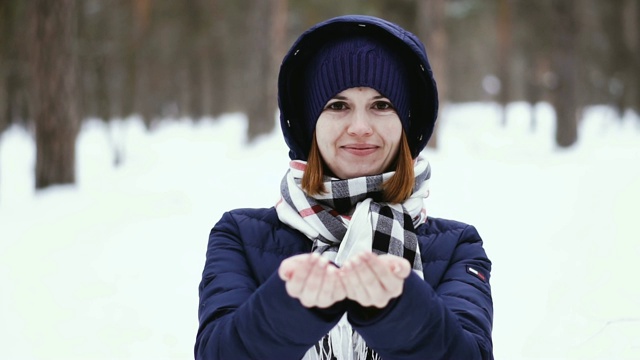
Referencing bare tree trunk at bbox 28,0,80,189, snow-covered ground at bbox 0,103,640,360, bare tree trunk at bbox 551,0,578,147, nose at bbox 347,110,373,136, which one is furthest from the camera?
bare tree trunk at bbox 551,0,578,147

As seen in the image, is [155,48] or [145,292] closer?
[145,292]

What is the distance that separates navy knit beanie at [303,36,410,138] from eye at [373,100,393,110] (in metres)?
0.02

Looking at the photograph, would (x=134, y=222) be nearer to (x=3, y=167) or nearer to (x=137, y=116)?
(x=3, y=167)

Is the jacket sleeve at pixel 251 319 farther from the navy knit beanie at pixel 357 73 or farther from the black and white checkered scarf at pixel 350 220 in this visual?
the navy knit beanie at pixel 357 73

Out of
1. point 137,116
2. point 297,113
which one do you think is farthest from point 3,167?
point 137,116

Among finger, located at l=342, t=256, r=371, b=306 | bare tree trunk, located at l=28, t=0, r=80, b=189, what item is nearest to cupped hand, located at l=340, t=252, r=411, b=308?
finger, located at l=342, t=256, r=371, b=306

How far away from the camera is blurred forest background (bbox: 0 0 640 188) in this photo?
7.37m

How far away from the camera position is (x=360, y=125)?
5.63ft

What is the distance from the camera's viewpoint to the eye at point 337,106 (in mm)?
1787

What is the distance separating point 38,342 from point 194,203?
321 cm

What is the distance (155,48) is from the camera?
78.3ft

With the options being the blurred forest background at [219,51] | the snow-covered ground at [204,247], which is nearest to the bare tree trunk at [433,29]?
the blurred forest background at [219,51]

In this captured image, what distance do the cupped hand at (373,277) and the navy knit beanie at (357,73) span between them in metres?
0.69

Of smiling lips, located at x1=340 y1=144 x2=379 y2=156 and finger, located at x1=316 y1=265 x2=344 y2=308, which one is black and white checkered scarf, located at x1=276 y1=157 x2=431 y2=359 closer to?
smiling lips, located at x1=340 y1=144 x2=379 y2=156
